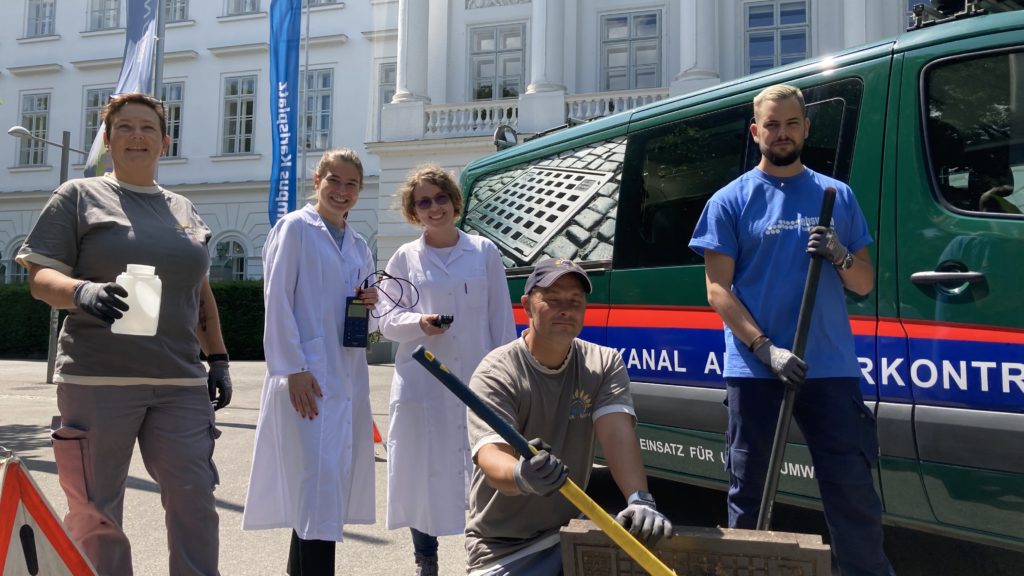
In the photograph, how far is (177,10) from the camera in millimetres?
26672

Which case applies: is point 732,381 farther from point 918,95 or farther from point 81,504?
point 81,504

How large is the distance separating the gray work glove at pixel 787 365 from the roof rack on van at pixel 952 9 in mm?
1548

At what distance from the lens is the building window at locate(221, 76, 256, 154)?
25675 millimetres

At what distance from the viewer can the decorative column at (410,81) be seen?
69.2 ft

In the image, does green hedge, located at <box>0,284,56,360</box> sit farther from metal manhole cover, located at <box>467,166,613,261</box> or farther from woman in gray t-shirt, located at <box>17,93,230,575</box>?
woman in gray t-shirt, located at <box>17,93,230,575</box>

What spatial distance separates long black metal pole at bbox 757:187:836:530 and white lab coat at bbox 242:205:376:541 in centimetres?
155

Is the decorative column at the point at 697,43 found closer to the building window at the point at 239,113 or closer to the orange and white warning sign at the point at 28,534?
the building window at the point at 239,113

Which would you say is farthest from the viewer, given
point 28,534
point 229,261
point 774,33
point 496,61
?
point 229,261

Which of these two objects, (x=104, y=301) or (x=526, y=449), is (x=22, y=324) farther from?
(x=526, y=449)

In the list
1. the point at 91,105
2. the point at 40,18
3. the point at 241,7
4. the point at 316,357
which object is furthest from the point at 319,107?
the point at 316,357

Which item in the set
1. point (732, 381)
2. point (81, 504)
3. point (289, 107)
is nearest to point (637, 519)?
point (732, 381)

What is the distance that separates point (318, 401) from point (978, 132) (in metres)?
2.59

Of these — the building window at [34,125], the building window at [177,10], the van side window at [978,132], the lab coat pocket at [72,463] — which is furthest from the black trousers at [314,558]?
the building window at [34,125]

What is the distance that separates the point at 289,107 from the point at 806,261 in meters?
15.9
